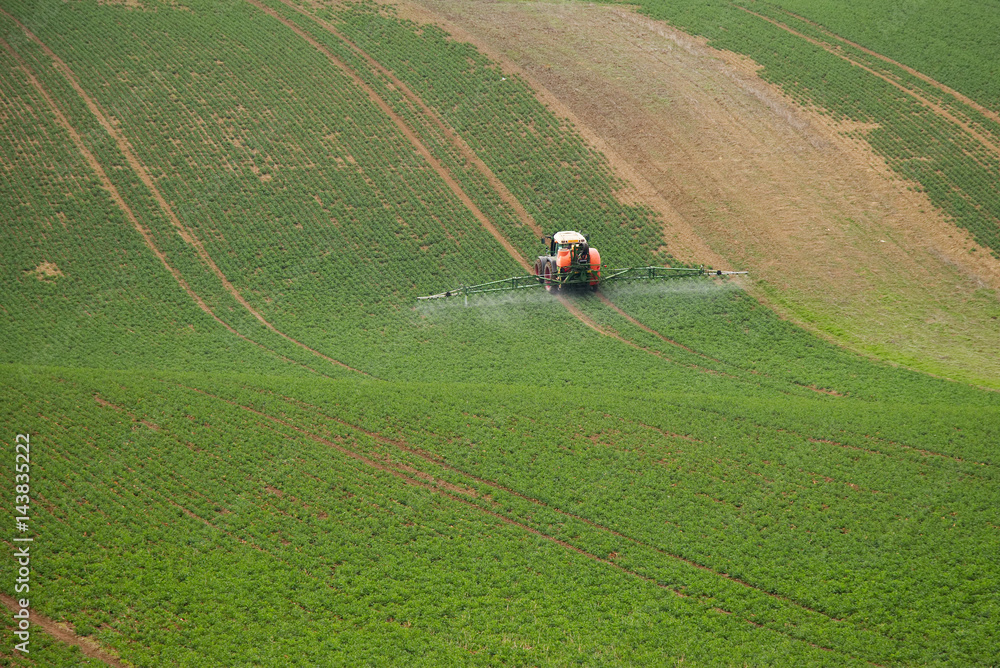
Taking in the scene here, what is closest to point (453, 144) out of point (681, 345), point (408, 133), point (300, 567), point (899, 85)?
point (408, 133)

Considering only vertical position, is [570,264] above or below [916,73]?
below

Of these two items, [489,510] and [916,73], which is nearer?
[489,510]

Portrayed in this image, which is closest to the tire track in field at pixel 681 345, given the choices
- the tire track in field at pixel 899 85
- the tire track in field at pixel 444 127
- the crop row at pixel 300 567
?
the tire track in field at pixel 444 127

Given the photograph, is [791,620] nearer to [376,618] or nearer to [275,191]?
[376,618]

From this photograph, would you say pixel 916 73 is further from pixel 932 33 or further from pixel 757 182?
pixel 757 182

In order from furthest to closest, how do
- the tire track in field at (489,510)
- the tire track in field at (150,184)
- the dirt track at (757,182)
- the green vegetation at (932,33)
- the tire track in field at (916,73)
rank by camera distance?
the green vegetation at (932,33) → the tire track in field at (916,73) → the dirt track at (757,182) → the tire track in field at (150,184) → the tire track in field at (489,510)

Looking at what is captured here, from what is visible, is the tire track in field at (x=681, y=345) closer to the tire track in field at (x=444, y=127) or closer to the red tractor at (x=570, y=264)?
the red tractor at (x=570, y=264)
